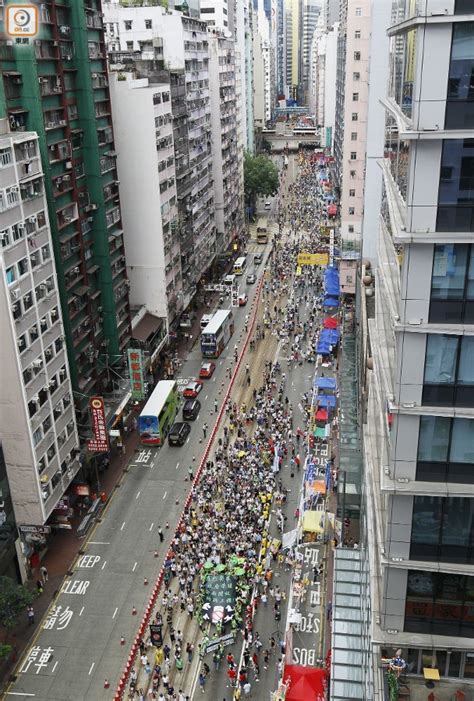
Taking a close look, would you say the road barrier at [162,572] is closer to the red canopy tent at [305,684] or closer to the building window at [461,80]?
the red canopy tent at [305,684]

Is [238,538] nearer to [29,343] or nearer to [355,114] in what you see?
[29,343]

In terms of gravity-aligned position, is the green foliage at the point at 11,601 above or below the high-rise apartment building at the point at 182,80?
below

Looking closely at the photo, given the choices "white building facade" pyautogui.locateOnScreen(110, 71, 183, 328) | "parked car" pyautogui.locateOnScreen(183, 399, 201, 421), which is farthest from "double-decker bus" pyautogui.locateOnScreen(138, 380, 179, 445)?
"white building facade" pyautogui.locateOnScreen(110, 71, 183, 328)

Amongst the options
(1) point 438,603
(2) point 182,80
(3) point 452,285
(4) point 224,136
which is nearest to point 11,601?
(1) point 438,603

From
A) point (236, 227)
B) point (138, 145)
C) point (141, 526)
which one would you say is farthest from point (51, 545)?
point (236, 227)

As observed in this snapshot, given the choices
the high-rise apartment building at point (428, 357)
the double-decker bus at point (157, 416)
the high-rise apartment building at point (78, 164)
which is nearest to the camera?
the high-rise apartment building at point (428, 357)

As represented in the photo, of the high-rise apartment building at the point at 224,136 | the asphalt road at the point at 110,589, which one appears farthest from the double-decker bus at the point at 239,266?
the asphalt road at the point at 110,589
